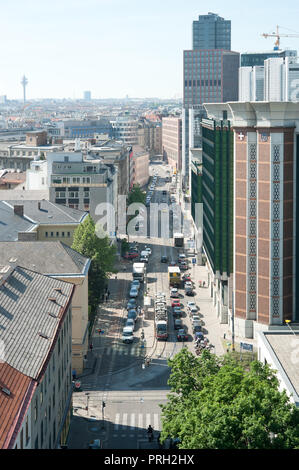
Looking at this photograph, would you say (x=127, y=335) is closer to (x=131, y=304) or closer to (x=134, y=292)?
(x=131, y=304)

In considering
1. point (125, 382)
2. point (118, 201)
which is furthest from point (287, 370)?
point (118, 201)

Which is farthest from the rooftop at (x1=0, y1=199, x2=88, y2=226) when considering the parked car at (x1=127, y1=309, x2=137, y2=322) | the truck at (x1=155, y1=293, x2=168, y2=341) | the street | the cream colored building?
the cream colored building

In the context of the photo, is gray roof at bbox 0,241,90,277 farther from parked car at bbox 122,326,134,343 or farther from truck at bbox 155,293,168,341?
truck at bbox 155,293,168,341

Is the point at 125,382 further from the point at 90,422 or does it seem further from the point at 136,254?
the point at 136,254

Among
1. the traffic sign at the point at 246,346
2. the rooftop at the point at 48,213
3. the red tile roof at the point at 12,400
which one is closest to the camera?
the red tile roof at the point at 12,400

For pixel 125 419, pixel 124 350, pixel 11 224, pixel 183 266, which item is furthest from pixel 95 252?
pixel 125 419

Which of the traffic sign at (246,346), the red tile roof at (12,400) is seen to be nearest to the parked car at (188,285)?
the traffic sign at (246,346)

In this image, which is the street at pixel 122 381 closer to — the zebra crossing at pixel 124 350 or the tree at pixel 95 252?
the zebra crossing at pixel 124 350
